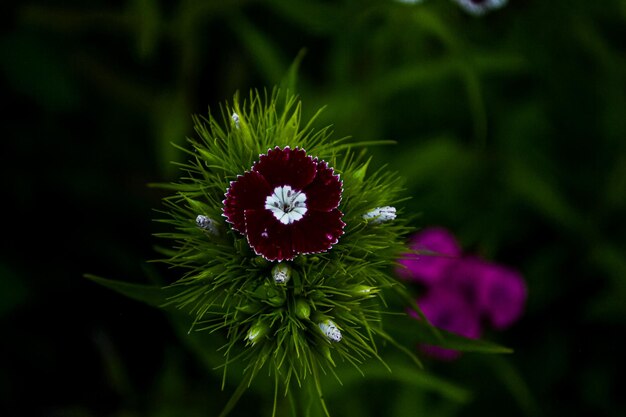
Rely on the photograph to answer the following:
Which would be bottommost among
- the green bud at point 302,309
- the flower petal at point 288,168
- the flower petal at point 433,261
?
the green bud at point 302,309

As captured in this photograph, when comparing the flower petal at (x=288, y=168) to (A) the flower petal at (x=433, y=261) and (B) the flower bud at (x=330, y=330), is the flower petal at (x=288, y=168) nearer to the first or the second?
(B) the flower bud at (x=330, y=330)

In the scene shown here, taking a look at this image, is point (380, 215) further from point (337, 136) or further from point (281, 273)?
point (337, 136)

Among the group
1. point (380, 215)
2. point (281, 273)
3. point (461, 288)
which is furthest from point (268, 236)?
point (461, 288)

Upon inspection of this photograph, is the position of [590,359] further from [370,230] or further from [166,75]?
[166,75]

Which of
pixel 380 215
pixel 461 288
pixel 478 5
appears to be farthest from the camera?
pixel 461 288

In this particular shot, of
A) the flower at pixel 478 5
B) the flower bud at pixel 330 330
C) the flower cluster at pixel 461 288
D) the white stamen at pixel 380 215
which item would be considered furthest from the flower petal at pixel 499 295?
the flower bud at pixel 330 330

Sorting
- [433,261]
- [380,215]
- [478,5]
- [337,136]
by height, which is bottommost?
[380,215]


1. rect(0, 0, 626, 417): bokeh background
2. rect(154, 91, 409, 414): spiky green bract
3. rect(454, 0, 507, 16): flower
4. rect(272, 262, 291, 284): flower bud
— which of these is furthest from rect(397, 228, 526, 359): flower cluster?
rect(272, 262, 291, 284): flower bud
